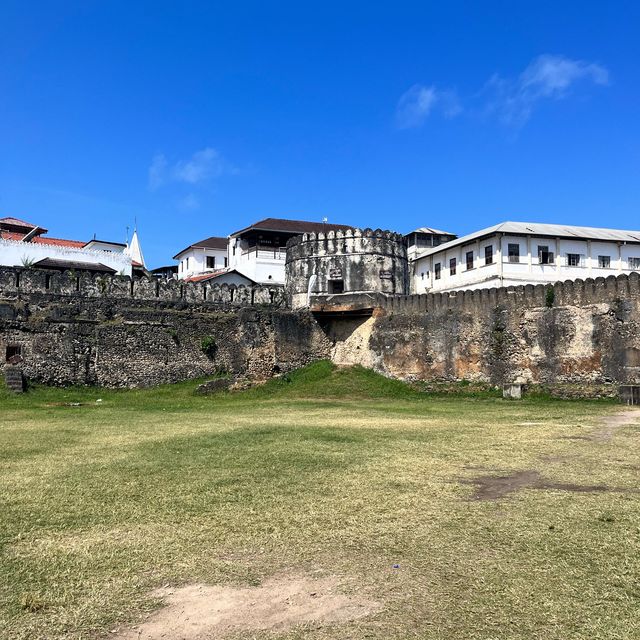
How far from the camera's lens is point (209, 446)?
943cm

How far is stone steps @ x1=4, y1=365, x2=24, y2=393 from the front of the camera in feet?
63.6

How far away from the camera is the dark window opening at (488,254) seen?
32.7 m

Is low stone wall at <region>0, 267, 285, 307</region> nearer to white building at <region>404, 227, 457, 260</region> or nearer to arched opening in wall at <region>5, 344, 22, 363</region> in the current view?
arched opening in wall at <region>5, 344, 22, 363</region>

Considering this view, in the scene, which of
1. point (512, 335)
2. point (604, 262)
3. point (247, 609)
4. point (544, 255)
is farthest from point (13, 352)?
point (604, 262)

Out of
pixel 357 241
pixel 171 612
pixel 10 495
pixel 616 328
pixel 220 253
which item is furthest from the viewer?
pixel 220 253

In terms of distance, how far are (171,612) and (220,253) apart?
44.1 meters

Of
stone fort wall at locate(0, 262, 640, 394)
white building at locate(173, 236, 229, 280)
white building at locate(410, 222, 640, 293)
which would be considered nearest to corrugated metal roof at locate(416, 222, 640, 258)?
white building at locate(410, 222, 640, 293)

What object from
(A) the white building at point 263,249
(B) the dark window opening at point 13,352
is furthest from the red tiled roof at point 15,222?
(B) the dark window opening at point 13,352

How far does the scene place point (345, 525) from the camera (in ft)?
16.7

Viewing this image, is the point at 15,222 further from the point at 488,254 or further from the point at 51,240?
the point at 488,254

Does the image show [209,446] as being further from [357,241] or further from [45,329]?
[357,241]

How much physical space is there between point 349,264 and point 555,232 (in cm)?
1499

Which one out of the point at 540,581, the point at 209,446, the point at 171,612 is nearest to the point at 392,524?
the point at 540,581

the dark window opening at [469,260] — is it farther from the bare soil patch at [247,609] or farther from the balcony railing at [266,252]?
the bare soil patch at [247,609]
